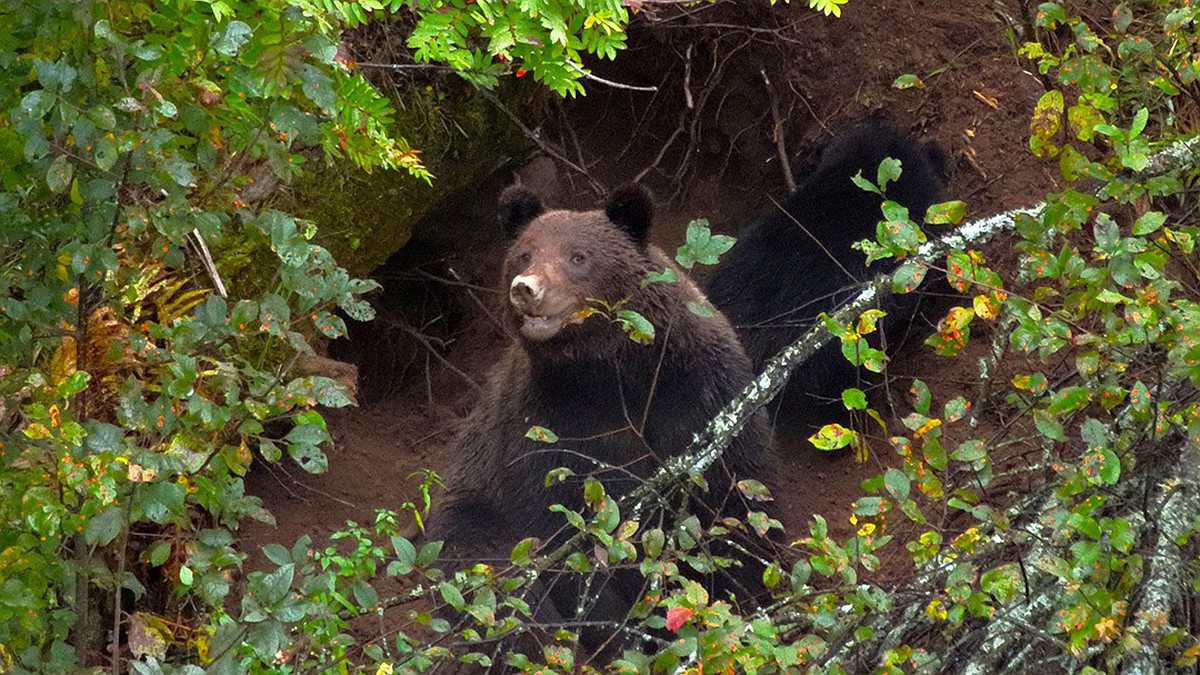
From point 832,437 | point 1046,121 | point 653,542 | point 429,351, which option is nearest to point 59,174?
point 653,542

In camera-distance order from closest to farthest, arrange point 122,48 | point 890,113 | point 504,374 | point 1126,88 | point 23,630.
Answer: point 122,48 < point 23,630 < point 1126,88 < point 504,374 < point 890,113

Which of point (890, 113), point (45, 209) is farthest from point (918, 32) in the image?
point (45, 209)

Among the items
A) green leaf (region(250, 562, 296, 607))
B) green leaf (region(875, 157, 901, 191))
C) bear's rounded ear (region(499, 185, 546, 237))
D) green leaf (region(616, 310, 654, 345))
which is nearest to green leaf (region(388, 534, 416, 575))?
green leaf (region(250, 562, 296, 607))

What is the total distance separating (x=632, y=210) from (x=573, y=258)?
432mm

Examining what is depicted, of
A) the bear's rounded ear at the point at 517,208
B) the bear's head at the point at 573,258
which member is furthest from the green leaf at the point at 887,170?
the bear's rounded ear at the point at 517,208

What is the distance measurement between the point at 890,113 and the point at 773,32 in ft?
3.34

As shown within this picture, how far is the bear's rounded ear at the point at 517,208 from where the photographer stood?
6738mm

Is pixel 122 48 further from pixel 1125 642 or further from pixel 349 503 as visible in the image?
pixel 349 503

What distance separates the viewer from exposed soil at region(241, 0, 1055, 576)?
822cm

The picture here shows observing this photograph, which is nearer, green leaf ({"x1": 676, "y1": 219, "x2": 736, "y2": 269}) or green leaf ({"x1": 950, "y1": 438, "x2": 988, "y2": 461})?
green leaf ({"x1": 950, "y1": 438, "x2": 988, "y2": 461})

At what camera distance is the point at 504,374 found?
6629mm

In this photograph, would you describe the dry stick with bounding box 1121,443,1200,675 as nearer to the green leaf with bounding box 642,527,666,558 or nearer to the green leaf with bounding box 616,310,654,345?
the green leaf with bounding box 642,527,666,558

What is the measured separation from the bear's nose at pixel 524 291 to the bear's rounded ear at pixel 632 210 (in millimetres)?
828

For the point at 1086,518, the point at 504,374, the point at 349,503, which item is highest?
the point at 1086,518
